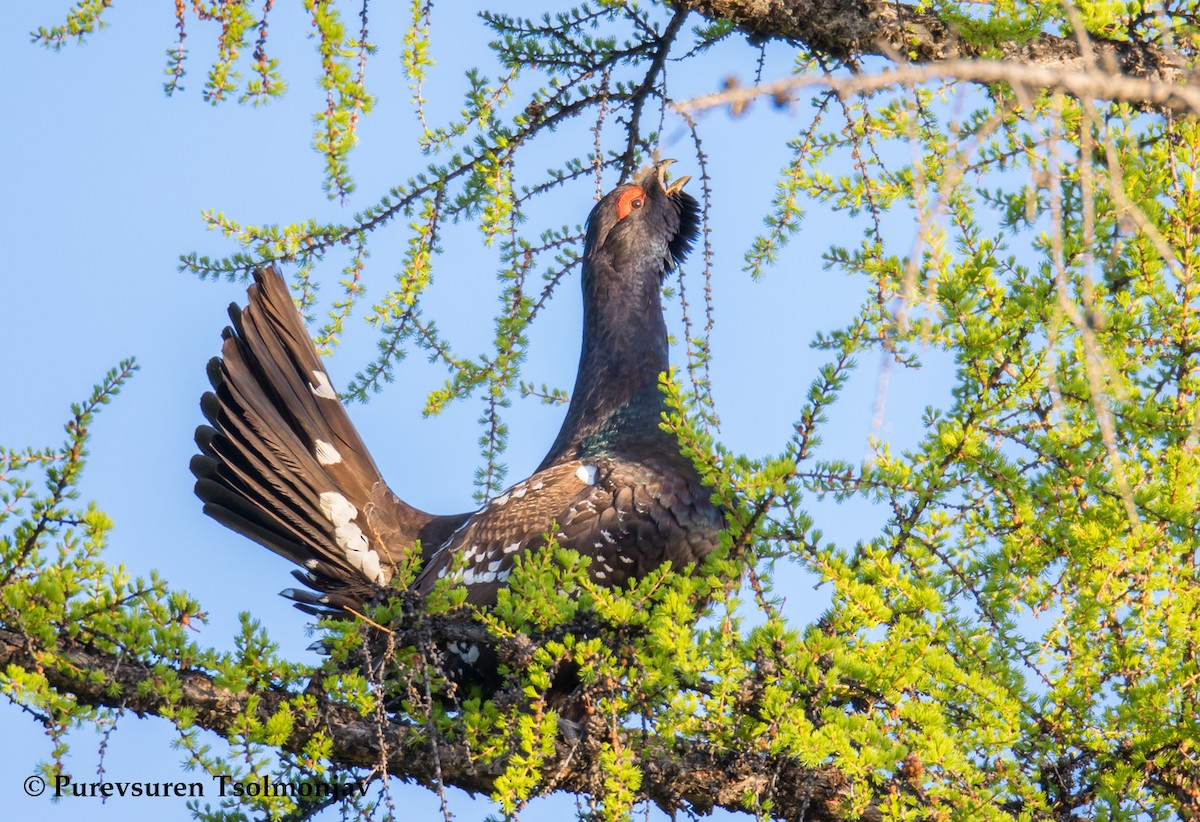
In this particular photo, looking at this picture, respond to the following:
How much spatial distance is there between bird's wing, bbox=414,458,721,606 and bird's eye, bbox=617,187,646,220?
124 centimetres

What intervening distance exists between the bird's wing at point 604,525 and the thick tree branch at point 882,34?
1461mm

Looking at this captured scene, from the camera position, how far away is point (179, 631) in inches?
96.5

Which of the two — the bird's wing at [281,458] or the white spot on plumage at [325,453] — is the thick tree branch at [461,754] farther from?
the white spot on plumage at [325,453]

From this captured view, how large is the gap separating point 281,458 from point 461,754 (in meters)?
1.87

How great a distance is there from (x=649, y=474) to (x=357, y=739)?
1.38m

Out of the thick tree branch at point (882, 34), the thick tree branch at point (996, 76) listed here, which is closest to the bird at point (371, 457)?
the thick tree branch at point (882, 34)

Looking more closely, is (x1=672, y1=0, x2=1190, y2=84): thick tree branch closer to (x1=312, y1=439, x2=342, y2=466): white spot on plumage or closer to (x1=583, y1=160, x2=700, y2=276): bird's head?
(x1=583, y1=160, x2=700, y2=276): bird's head

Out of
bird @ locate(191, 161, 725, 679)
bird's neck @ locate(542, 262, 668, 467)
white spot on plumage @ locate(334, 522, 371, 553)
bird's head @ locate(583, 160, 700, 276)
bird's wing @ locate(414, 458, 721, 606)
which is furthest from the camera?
bird's head @ locate(583, 160, 700, 276)

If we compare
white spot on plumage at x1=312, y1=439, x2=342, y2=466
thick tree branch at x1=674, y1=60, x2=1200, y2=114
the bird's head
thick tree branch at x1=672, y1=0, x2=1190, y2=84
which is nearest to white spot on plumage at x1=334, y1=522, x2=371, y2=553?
white spot on plumage at x1=312, y1=439, x2=342, y2=466

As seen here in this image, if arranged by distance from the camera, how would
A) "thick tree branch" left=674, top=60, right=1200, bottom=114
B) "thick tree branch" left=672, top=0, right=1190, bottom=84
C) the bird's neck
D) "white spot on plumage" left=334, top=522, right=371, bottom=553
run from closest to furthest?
"thick tree branch" left=674, top=60, right=1200, bottom=114 < "thick tree branch" left=672, top=0, right=1190, bottom=84 < the bird's neck < "white spot on plumage" left=334, top=522, right=371, bottom=553

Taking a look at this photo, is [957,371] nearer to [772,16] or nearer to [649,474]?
[649,474]

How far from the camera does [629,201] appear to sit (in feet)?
15.2

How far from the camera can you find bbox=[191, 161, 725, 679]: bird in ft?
12.5

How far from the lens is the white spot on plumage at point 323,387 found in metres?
4.36
